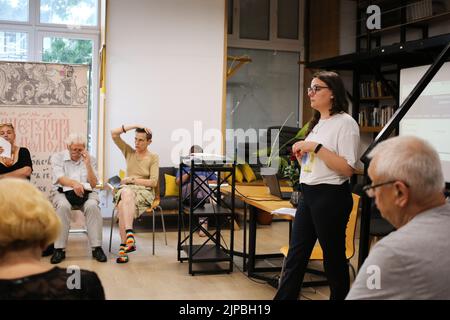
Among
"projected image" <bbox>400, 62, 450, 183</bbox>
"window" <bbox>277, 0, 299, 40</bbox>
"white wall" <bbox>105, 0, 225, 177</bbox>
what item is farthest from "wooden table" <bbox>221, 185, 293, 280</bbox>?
"window" <bbox>277, 0, 299, 40</bbox>

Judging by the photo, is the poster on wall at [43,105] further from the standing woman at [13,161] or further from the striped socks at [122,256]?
the striped socks at [122,256]

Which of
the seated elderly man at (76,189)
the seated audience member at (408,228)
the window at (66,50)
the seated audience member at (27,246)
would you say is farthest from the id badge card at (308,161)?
the window at (66,50)

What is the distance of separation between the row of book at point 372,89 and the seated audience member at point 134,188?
365cm

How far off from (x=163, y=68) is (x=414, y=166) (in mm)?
5224

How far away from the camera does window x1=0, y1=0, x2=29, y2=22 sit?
6324 millimetres

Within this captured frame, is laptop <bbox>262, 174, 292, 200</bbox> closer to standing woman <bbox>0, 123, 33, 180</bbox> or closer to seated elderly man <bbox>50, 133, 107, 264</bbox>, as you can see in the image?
seated elderly man <bbox>50, 133, 107, 264</bbox>

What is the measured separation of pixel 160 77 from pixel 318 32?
110 inches

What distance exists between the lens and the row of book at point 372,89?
722 cm

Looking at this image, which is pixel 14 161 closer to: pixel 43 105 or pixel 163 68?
pixel 43 105

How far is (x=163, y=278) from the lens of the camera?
13.3ft

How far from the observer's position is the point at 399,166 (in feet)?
4.50

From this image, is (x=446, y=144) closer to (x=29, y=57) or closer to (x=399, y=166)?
(x=399, y=166)

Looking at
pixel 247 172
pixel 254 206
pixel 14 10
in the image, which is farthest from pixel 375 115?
pixel 14 10
